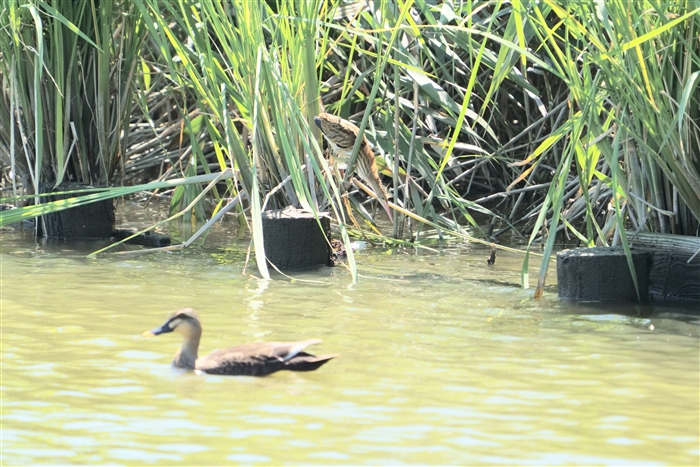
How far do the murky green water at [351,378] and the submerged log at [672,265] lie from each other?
0.34m

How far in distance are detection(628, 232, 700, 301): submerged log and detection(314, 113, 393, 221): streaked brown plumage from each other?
7.09 ft

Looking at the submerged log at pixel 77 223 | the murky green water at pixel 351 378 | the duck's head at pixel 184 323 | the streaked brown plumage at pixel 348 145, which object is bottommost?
the murky green water at pixel 351 378

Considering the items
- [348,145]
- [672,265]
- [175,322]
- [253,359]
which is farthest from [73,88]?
[672,265]

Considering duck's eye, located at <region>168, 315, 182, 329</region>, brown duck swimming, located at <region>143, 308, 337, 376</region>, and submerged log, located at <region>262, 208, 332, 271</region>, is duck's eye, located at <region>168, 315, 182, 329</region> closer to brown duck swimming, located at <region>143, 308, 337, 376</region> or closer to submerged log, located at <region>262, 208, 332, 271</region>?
brown duck swimming, located at <region>143, 308, 337, 376</region>

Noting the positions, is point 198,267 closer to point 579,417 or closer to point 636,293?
point 636,293

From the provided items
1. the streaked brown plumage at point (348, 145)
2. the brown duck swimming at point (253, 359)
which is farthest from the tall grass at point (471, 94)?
the brown duck swimming at point (253, 359)

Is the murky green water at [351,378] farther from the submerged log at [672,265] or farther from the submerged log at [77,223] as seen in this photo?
the submerged log at [77,223]

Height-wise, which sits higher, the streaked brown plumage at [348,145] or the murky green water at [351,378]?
the streaked brown plumage at [348,145]

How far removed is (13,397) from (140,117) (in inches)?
342

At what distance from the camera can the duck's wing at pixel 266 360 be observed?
4.50m

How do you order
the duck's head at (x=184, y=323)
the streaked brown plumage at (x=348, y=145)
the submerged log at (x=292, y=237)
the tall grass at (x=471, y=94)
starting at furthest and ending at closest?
the streaked brown plumage at (x=348, y=145)
the submerged log at (x=292, y=237)
the tall grass at (x=471, y=94)
the duck's head at (x=184, y=323)

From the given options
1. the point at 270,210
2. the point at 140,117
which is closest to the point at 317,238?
the point at 270,210

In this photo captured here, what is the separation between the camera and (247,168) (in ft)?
24.2

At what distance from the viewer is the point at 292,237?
24.2ft
